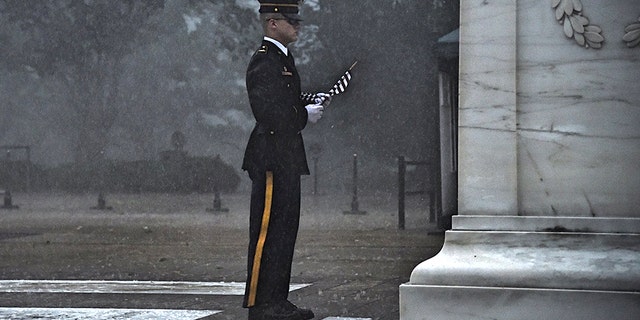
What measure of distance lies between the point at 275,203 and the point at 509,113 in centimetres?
161

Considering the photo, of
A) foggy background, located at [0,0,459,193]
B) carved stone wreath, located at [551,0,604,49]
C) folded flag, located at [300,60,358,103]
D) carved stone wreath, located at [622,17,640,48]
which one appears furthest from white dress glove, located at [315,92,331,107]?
foggy background, located at [0,0,459,193]

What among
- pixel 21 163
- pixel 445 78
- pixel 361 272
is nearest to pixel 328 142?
pixel 21 163

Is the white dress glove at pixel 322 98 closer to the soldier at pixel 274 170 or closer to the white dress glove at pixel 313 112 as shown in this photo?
the white dress glove at pixel 313 112

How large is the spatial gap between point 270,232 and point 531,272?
5.82ft

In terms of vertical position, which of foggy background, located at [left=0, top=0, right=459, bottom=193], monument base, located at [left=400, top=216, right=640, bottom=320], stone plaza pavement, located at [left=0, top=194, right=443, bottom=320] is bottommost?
stone plaza pavement, located at [left=0, top=194, right=443, bottom=320]

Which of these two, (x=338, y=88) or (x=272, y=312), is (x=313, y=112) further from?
(x=272, y=312)

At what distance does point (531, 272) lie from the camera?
5.11 meters

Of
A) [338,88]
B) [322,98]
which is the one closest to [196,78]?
[322,98]

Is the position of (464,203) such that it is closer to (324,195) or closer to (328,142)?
(324,195)

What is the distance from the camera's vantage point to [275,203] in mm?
6512

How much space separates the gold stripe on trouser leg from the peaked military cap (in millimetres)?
798

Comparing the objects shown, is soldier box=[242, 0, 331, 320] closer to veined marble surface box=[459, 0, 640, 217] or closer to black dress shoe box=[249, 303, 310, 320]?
black dress shoe box=[249, 303, 310, 320]

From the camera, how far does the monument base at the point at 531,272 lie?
501 cm

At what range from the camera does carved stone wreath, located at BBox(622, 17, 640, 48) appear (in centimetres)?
518
